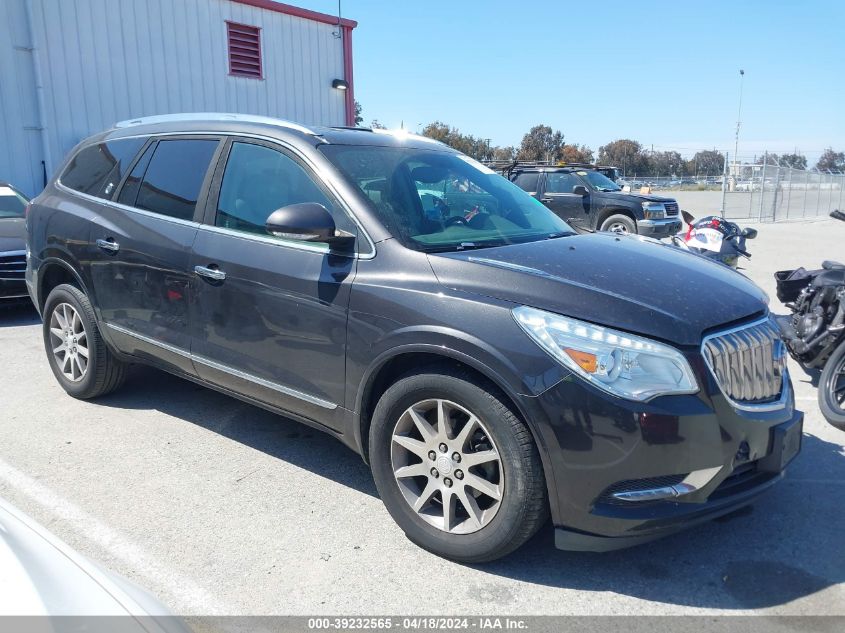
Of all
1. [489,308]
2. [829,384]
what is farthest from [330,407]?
[829,384]

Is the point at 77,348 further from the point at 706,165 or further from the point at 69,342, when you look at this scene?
the point at 706,165

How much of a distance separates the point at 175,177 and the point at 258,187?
755 mm

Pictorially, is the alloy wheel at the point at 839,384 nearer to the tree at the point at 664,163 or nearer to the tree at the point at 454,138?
the tree at the point at 454,138

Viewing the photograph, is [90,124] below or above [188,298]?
above

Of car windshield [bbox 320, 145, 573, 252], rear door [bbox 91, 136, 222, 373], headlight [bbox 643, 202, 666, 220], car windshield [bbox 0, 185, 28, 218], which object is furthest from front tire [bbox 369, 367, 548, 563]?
headlight [bbox 643, 202, 666, 220]

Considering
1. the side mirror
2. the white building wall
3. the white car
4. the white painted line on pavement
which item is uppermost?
the white building wall

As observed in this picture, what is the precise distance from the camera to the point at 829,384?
4723mm

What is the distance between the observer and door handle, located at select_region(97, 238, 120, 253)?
4.33 meters

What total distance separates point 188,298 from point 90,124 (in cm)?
1079

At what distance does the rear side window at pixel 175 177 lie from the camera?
4023 millimetres

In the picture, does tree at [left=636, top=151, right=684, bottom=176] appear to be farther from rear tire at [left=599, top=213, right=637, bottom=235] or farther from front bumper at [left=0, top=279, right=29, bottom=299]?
front bumper at [left=0, top=279, right=29, bottom=299]

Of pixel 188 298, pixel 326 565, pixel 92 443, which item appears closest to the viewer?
pixel 326 565

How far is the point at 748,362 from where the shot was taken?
2.84 m

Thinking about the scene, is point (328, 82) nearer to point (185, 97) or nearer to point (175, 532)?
point (185, 97)
